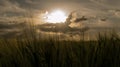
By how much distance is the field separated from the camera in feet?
13.8

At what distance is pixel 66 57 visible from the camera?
427 cm

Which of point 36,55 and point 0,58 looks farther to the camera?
point 0,58

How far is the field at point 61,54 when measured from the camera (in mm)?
4191

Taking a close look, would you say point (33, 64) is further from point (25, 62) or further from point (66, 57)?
point (66, 57)

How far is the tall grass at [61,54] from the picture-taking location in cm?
419

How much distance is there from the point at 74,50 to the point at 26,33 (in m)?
0.88

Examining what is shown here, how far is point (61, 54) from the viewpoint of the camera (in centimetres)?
430

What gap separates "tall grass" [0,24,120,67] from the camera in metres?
4.19

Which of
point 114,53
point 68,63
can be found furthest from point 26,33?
point 114,53

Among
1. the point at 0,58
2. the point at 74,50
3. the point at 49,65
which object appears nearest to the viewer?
the point at 49,65

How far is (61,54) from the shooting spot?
4.30 meters

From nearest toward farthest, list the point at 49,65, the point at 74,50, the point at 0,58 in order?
the point at 49,65
the point at 74,50
the point at 0,58

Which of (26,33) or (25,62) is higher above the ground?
(26,33)

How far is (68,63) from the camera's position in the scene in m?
4.18
